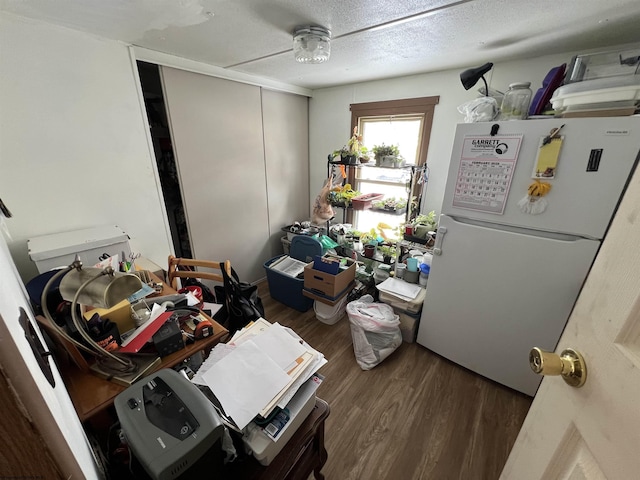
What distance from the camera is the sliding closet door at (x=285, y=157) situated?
253 centimetres

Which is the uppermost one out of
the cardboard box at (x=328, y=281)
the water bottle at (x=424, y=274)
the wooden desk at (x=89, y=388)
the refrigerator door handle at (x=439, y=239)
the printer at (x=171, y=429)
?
the refrigerator door handle at (x=439, y=239)

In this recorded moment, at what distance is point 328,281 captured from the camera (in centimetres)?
205

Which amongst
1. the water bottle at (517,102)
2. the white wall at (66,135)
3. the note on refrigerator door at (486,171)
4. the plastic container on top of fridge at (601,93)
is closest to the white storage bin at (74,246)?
the white wall at (66,135)

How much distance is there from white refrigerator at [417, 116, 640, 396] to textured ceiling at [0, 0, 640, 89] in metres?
0.45

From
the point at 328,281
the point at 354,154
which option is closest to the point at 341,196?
the point at 354,154

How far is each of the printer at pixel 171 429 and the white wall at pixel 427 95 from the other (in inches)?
87.8

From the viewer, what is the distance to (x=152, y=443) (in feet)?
1.67

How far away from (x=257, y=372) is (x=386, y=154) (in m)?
1.97

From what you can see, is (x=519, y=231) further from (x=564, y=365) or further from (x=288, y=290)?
(x=288, y=290)

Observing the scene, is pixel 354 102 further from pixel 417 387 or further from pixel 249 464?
pixel 249 464

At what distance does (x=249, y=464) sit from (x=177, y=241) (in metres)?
2.43

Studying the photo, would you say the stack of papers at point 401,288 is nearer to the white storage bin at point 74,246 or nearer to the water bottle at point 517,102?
the water bottle at point 517,102

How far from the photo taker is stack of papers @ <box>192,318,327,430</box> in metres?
0.69

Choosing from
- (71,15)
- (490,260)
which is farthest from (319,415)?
(71,15)
